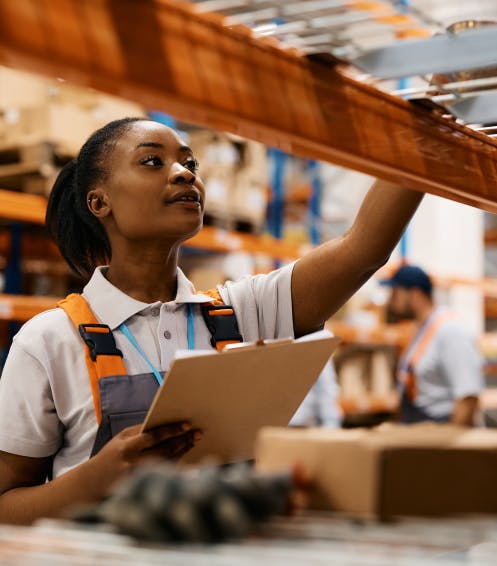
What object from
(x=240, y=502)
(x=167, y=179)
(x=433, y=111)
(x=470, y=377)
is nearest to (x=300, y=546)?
(x=240, y=502)

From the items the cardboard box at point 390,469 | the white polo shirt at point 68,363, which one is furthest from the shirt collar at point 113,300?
the cardboard box at point 390,469

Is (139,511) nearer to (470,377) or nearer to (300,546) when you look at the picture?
(300,546)

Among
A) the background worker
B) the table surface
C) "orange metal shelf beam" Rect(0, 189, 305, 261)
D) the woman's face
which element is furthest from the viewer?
the background worker

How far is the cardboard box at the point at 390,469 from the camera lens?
2.94 feet

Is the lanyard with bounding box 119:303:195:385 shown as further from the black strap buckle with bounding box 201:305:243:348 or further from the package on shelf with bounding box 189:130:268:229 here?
the package on shelf with bounding box 189:130:268:229

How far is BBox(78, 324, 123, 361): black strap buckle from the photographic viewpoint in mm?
1749

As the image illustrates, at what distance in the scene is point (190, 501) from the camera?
74 centimetres

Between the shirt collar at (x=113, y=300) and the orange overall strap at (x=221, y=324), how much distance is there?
2 cm

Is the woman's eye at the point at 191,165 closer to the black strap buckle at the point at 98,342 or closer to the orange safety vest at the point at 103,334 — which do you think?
the orange safety vest at the point at 103,334

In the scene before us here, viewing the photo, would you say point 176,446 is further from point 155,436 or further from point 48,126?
point 48,126

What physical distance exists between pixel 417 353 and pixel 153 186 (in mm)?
3466

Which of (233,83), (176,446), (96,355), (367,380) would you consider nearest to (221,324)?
(96,355)

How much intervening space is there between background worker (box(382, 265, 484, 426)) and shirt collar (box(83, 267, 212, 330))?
3.12 metres

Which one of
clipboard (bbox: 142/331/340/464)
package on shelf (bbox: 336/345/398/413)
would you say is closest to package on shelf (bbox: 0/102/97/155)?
clipboard (bbox: 142/331/340/464)
